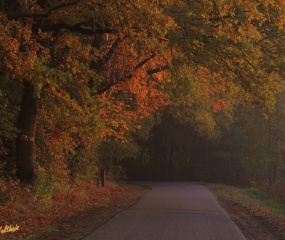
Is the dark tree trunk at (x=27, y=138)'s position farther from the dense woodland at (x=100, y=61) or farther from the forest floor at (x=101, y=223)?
the forest floor at (x=101, y=223)

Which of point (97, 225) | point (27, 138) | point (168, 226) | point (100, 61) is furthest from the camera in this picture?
point (100, 61)

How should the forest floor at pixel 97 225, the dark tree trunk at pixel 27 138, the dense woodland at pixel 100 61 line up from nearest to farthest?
the forest floor at pixel 97 225 < the dense woodland at pixel 100 61 < the dark tree trunk at pixel 27 138

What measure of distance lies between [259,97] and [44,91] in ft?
22.9

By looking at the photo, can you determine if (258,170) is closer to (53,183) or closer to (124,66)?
(124,66)

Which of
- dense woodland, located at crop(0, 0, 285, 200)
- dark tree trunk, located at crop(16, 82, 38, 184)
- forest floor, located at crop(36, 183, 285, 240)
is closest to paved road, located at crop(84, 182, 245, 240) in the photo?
forest floor, located at crop(36, 183, 285, 240)

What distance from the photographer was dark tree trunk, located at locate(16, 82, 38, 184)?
14984mm

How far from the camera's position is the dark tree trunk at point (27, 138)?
590 inches

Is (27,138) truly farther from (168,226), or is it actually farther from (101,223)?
(168,226)

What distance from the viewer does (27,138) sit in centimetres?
1485

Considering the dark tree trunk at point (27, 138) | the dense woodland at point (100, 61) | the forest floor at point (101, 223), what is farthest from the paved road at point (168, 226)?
the dark tree trunk at point (27, 138)

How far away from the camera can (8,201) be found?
12625mm

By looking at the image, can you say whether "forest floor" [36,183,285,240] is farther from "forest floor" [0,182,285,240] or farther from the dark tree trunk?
the dark tree trunk

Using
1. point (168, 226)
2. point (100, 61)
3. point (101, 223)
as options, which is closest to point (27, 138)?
point (101, 223)

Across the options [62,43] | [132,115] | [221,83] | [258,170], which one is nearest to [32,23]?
[62,43]
